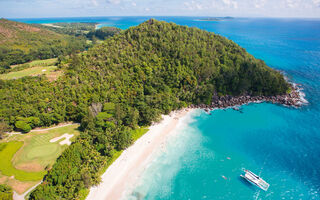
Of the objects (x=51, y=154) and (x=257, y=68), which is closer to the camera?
(x=51, y=154)

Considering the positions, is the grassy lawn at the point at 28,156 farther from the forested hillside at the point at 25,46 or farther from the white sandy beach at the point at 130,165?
the forested hillside at the point at 25,46

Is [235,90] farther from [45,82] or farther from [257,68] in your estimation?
[45,82]

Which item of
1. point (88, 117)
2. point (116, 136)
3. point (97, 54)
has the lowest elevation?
point (116, 136)

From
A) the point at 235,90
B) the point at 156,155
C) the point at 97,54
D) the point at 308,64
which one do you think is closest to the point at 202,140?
the point at 156,155

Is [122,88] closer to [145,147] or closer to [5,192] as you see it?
[145,147]

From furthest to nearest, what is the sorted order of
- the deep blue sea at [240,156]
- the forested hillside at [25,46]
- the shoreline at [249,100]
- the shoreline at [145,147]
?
the forested hillside at [25,46]
the shoreline at [249,100]
the deep blue sea at [240,156]
the shoreline at [145,147]

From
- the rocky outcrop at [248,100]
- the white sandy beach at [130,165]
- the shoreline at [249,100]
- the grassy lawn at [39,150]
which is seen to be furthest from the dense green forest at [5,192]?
the rocky outcrop at [248,100]
